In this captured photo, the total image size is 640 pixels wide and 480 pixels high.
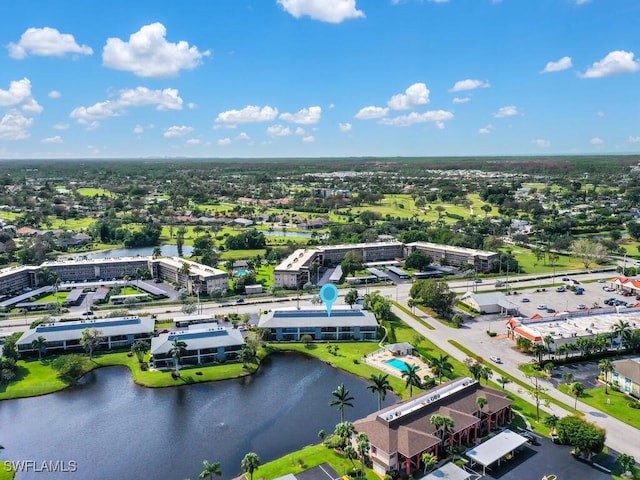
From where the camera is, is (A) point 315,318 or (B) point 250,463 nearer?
(B) point 250,463

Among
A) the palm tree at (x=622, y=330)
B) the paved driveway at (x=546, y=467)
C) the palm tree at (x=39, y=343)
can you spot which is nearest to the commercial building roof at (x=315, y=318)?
the palm tree at (x=39, y=343)

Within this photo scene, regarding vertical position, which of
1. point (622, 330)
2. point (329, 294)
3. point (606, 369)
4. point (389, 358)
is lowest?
point (389, 358)

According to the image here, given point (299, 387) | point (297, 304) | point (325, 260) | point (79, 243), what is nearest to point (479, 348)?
point (299, 387)

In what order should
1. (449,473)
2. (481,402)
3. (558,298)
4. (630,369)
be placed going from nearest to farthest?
1. (449,473)
2. (481,402)
3. (630,369)
4. (558,298)

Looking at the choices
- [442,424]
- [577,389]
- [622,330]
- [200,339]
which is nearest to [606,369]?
[577,389]

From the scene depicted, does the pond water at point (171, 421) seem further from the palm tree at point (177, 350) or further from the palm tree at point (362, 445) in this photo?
the palm tree at point (362, 445)

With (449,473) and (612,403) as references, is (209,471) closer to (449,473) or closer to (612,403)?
(449,473)

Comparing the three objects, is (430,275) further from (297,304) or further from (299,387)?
(299,387)
